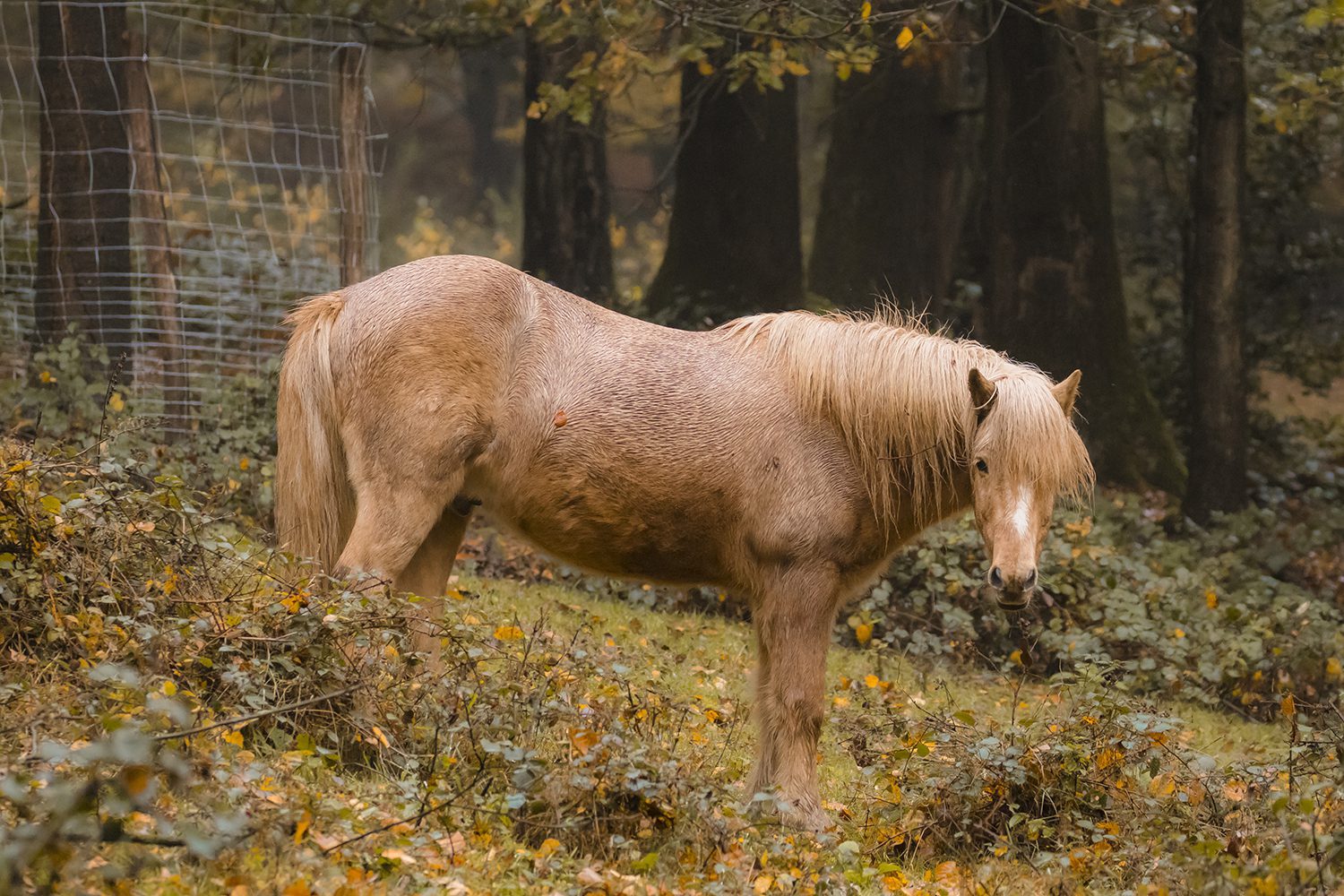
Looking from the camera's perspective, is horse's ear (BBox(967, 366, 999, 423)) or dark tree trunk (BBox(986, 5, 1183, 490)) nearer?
horse's ear (BBox(967, 366, 999, 423))

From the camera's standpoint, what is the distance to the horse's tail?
552 cm

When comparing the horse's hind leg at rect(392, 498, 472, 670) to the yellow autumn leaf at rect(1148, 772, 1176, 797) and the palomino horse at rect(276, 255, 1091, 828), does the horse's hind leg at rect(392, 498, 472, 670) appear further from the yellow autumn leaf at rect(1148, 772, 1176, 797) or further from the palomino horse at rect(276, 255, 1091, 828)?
the yellow autumn leaf at rect(1148, 772, 1176, 797)

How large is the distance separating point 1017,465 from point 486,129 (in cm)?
3458

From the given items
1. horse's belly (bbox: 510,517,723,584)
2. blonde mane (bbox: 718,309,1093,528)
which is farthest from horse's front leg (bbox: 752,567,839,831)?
blonde mane (bbox: 718,309,1093,528)

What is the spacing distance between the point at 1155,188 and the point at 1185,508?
752 cm

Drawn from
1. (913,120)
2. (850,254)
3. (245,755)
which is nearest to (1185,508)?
(850,254)

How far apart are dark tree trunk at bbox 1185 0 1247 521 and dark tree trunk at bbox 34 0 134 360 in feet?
28.0

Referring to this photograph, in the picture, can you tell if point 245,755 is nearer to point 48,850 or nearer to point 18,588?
point 18,588

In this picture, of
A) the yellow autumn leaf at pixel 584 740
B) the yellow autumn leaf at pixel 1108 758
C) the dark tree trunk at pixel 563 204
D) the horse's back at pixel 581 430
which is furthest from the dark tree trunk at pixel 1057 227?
the yellow autumn leaf at pixel 584 740

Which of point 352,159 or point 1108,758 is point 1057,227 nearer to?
point 352,159

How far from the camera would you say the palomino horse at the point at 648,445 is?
540cm

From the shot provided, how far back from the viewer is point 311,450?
218 inches

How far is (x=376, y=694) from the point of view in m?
4.70

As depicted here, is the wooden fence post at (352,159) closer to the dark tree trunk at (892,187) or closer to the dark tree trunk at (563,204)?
the dark tree trunk at (563,204)
